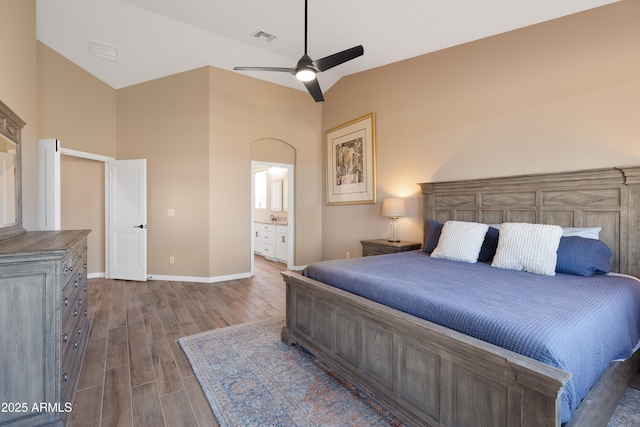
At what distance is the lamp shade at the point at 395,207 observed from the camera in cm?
412

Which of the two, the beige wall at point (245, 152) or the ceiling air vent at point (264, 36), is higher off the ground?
the ceiling air vent at point (264, 36)

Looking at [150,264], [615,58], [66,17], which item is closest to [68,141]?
[66,17]

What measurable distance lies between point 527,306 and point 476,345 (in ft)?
1.53

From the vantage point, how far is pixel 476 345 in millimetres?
1282

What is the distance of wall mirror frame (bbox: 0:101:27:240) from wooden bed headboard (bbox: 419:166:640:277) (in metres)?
4.18

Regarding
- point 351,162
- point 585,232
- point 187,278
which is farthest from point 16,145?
point 585,232

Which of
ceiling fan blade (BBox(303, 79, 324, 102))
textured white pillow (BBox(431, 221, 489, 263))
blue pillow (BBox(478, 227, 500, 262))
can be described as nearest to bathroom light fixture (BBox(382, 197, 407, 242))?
textured white pillow (BBox(431, 221, 489, 263))

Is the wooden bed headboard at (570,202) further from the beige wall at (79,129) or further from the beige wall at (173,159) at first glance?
the beige wall at (79,129)

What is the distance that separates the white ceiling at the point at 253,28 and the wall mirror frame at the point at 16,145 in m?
1.89

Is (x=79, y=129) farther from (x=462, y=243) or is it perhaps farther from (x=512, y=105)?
(x=512, y=105)

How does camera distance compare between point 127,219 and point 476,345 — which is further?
point 127,219

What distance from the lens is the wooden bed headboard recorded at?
2418 mm

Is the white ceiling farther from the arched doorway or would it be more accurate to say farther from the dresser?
the dresser

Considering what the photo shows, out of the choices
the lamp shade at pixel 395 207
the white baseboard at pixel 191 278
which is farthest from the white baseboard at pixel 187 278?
the lamp shade at pixel 395 207
